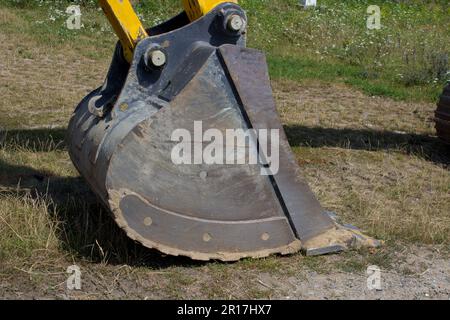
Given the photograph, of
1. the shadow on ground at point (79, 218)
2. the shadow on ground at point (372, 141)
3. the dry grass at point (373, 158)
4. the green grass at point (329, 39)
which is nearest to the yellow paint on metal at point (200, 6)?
the shadow on ground at point (79, 218)

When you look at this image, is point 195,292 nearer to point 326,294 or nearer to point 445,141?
point 326,294

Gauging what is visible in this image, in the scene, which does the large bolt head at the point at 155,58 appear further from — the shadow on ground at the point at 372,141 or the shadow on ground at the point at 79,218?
the shadow on ground at the point at 372,141

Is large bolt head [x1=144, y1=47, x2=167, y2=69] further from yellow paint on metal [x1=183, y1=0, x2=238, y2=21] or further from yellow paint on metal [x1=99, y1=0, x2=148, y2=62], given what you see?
yellow paint on metal [x1=183, y1=0, x2=238, y2=21]

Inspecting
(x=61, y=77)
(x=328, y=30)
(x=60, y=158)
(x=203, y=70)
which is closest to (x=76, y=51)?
(x=61, y=77)

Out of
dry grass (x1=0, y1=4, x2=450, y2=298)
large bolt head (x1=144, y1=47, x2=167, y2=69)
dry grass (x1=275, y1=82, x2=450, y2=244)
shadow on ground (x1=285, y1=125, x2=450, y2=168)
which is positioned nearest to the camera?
dry grass (x1=0, y1=4, x2=450, y2=298)

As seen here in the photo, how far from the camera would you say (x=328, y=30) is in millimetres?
14266

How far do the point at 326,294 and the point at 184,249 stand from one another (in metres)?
0.80

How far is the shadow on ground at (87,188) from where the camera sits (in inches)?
181

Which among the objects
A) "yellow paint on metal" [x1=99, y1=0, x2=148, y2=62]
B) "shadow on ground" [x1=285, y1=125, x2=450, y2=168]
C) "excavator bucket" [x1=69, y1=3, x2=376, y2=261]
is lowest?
"shadow on ground" [x1=285, y1=125, x2=450, y2=168]

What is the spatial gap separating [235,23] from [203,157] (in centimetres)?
88

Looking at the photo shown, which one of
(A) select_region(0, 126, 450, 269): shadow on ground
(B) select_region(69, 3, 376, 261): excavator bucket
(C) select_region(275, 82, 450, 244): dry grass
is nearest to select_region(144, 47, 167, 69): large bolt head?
(B) select_region(69, 3, 376, 261): excavator bucket

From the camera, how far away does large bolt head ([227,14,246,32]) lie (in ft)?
15.3

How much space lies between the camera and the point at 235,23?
183 inches

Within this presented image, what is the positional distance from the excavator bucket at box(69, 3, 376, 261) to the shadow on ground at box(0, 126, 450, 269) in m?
0.35
